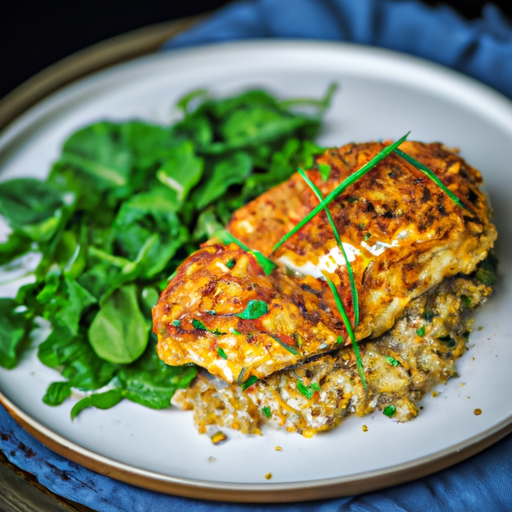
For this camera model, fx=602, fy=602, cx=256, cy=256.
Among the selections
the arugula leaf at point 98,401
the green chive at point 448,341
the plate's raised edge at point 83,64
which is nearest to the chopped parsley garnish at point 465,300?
the green chive at point 448,341

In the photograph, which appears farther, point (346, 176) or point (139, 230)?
point (139, 230)

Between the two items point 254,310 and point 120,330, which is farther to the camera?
point 120,330

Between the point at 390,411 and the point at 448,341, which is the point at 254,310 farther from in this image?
the point at 448,341

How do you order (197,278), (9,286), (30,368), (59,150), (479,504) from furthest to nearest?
(59,150) → (9,286) → (30,368) → (197,278) → (479,504)

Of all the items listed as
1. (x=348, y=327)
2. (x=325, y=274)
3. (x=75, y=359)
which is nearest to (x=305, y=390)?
(x=348, y=327)

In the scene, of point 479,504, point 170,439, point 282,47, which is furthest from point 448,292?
point 282,47

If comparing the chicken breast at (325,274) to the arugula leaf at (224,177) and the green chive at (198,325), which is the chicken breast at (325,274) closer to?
the green chive at (198,325)

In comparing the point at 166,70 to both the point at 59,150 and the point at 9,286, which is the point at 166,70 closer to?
the point at 59,150
